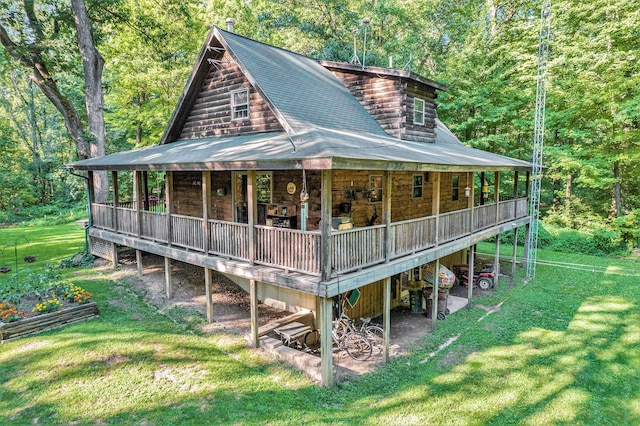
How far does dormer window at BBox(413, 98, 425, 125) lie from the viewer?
591 inches

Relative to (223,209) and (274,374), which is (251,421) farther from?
(223,209)

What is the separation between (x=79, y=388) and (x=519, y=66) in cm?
2801

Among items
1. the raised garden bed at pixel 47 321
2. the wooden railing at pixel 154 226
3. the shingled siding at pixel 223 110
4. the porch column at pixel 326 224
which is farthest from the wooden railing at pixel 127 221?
the porch column at pixel 326 224

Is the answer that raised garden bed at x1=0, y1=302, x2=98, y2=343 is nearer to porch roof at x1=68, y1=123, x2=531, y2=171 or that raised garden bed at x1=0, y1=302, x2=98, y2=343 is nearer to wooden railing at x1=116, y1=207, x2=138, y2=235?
wooden railing at x1=116, y1=207, x2=138, y2=235

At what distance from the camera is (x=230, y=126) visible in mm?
13430

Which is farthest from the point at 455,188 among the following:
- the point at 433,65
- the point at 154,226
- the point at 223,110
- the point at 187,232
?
the point at 433,65

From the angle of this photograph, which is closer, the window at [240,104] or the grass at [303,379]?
the grass at [303,379]

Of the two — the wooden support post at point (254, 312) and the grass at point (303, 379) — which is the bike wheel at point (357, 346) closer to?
the grass at point (303, 379)

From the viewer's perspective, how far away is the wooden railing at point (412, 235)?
9.72 metres

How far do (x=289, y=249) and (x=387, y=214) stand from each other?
2.54m

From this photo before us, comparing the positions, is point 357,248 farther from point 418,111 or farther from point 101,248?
point 101,248

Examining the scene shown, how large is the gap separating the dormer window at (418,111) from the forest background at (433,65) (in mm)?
7136

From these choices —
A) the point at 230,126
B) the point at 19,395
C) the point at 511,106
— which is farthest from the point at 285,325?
the point at 511,106

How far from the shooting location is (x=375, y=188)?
1248 centimetres
